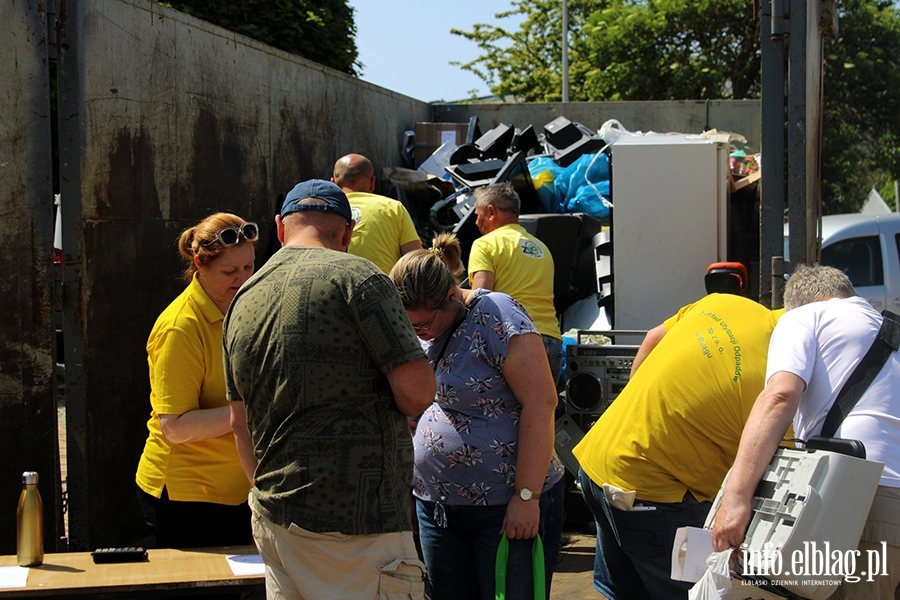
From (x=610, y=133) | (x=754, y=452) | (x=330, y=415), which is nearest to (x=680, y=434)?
(x=754, y=452)

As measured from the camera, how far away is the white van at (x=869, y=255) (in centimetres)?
738

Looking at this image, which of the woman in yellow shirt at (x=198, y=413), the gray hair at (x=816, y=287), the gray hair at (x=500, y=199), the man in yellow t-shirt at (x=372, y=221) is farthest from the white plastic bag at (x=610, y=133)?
the woman in yellow shirt at (x=198, y=413)

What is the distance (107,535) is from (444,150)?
507 centimetres

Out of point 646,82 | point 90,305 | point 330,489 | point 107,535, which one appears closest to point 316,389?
point 330,489

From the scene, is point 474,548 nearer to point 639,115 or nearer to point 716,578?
point 716,578

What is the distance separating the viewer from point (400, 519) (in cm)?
216

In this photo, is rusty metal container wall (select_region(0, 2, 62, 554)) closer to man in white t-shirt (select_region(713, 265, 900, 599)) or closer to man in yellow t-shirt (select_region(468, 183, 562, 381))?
man in yellow t-shirt (select_region(468, 183, 562, 381))

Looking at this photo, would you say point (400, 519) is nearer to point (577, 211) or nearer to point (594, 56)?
point (577, 211)

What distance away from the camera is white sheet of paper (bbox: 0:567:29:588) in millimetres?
2744

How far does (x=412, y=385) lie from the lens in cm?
211

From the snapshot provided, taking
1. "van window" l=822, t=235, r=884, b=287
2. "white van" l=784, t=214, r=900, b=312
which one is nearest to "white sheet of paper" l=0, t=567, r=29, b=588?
"white van" l=784, t=214, r=900, b=312

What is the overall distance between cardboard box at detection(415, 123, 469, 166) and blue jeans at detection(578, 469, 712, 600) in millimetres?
5805

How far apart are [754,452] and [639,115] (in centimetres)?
744

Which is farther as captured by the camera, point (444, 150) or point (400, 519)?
point (444, 150)
